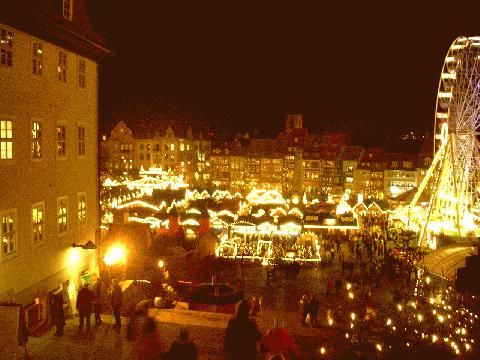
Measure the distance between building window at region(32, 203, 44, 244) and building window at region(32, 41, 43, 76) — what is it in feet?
11.2

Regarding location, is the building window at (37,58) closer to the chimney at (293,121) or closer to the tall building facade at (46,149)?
the tall building facade at (46,149)

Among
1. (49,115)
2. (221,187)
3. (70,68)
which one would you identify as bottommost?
(221,187)

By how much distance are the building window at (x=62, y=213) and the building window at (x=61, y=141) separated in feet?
4.09

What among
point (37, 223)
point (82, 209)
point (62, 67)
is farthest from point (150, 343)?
point (62, 67)

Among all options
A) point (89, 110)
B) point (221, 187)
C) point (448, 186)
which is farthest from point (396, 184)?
point (89, 110)

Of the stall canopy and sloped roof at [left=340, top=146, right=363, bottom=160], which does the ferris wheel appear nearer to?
the stall canopy

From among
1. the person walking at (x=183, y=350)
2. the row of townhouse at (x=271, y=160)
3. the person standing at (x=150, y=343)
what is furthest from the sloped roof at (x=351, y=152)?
the person walking at (x=183, y=350)

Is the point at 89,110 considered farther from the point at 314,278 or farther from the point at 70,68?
the point at 314,278

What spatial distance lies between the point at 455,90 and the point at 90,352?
25.1 m

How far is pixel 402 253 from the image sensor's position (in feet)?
80.6

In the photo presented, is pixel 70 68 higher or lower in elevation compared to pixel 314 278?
higher

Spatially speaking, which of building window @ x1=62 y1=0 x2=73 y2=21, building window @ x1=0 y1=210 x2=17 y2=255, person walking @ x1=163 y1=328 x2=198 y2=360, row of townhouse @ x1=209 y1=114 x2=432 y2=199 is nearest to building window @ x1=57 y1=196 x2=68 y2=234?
building window @ x1=0 y1=210 x2=17 y2=255

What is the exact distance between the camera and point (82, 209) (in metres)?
16.1

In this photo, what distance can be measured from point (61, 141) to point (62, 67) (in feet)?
6.82
